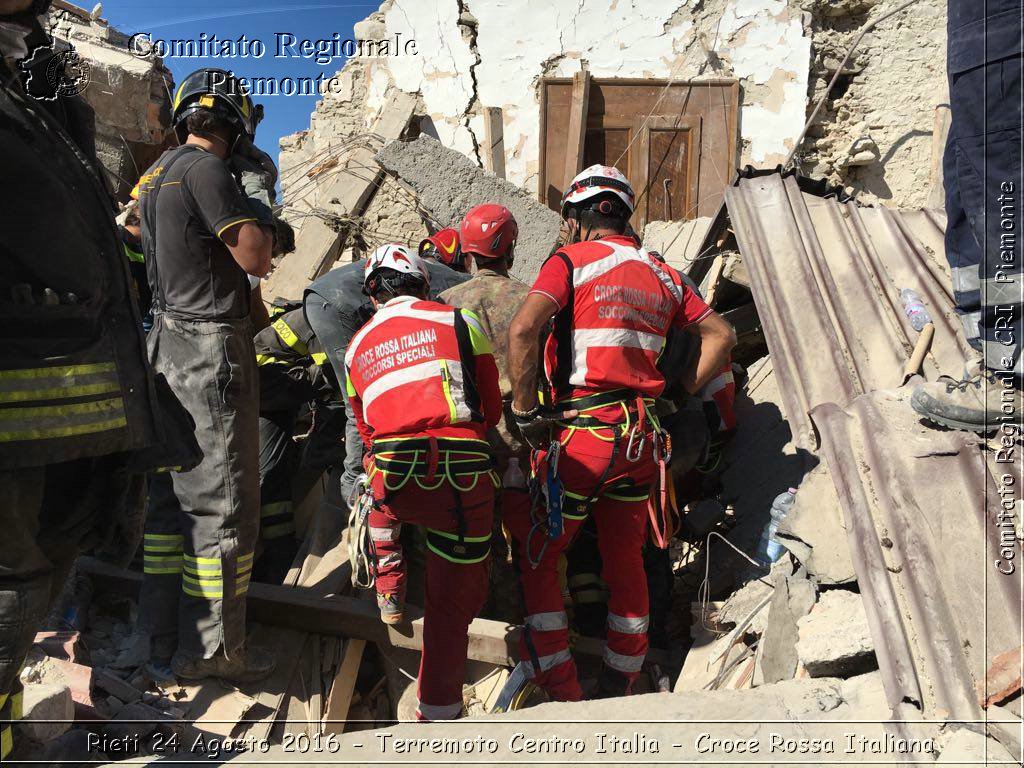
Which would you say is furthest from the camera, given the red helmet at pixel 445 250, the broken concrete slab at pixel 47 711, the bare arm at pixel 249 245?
the red helmet at pixel 445 250

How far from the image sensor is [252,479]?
311 centimetres

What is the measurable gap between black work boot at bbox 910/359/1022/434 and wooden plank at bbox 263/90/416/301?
422 cm

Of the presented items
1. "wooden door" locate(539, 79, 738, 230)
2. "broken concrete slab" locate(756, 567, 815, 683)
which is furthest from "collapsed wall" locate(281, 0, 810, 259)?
"broken concrete slab" locate(756, 567, 815, 683)

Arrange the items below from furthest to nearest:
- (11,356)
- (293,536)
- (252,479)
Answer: (293,536)
(252,479)
(11,356)

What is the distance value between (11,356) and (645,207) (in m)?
6.52

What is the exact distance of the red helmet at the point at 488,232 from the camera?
143 inches

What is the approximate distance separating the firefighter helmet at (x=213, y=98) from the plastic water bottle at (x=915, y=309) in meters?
2.96

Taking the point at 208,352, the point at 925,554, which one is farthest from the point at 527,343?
the point at 925,554

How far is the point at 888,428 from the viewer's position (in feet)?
8.81

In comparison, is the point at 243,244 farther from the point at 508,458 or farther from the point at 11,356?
the point at 508,458

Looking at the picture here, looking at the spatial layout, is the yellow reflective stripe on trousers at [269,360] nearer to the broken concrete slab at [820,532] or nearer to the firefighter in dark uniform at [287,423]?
the firefighter in dark uniform at [287,423]

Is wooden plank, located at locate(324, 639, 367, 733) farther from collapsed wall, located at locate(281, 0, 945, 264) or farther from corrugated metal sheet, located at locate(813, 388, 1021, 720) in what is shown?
collapsed wall, located at locate(281, 0, 945, 264)

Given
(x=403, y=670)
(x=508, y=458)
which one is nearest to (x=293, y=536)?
(x=403, y=670)

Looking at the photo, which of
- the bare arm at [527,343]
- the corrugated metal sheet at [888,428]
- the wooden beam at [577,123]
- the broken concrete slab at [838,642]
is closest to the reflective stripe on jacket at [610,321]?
the bare arm at [527,343]
